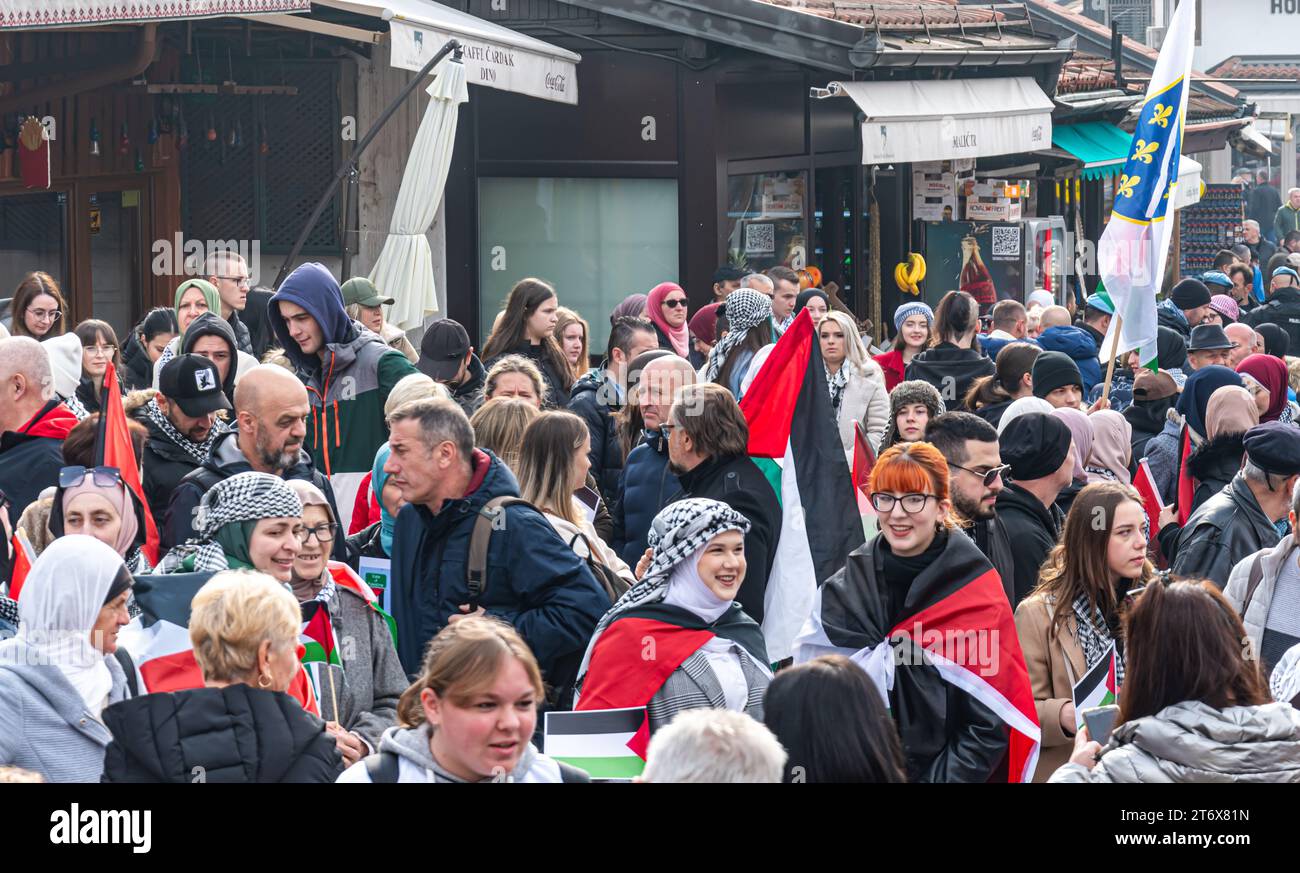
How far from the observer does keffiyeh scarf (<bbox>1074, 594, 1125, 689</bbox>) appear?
5758 mm

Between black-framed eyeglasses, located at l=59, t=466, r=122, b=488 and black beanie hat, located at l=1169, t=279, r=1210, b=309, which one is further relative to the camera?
black beanie hat, located at l=1169, t=279, r=1210, b=309

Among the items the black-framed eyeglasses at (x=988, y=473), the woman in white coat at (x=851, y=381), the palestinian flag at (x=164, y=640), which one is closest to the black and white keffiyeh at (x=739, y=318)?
the woman in white coat at (x=851, y=381)

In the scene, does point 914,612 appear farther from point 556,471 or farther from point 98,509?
point 98,509

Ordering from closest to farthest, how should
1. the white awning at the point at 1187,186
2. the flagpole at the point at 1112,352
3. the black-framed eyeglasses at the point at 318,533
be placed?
the black-framed eyeglasses at the point at 318,533
the flagpole at the point at 1112,352
the white awning at the point at 1187,186

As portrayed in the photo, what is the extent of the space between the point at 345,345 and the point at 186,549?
2758 millimetres

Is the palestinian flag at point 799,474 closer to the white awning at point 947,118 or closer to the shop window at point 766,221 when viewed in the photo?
the shop window at point 766,221

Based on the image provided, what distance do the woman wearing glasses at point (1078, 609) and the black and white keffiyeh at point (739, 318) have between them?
3.06 meters

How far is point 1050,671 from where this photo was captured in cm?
575

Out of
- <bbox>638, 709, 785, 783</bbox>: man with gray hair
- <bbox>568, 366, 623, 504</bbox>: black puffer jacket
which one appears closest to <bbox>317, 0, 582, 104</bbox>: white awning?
<bbox>568, 366, 623, 504</bbox>: black puffer jacket

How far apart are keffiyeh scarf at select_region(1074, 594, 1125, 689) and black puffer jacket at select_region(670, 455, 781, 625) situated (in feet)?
3.98

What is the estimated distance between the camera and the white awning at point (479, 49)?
11109 millimetres

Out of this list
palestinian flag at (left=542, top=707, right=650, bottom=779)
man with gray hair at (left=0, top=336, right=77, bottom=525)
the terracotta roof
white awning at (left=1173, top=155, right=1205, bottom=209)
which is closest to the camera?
palestinian flag at (left=542, top=707, right=650, bottom=779)

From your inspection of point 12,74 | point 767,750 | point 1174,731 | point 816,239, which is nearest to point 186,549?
point 767,750

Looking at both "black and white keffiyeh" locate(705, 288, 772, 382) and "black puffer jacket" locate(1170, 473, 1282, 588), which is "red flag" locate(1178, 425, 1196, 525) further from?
"black and white keffiyeh" locate(705, 288, 772, 382)
